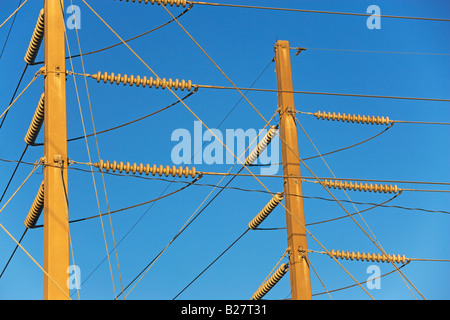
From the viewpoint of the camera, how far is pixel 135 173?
549 inches

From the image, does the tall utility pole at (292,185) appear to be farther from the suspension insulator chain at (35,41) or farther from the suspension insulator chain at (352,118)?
the suspension insulator chain at (35,41)

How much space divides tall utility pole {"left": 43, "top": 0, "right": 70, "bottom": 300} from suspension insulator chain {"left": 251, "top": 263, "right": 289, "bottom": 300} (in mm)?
6759

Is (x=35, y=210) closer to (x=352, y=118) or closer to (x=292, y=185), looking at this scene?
(x=292, y=185)

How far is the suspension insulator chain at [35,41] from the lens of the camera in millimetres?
15398

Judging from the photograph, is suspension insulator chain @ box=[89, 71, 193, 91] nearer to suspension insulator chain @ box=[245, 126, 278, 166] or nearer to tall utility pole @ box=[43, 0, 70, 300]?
tall utility pole @ box=[43, 0, 70, 300]

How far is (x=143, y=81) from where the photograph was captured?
1548 centimetres

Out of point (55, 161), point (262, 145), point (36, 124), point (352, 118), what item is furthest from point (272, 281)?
point (55, 161)

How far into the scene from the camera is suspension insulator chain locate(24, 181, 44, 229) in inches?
544

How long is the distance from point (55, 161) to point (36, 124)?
252 centimetres

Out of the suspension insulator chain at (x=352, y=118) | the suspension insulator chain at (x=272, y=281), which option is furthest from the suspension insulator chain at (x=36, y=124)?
the suspension insulator chain at (x=352, y=118)

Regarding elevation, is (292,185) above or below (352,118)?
below
